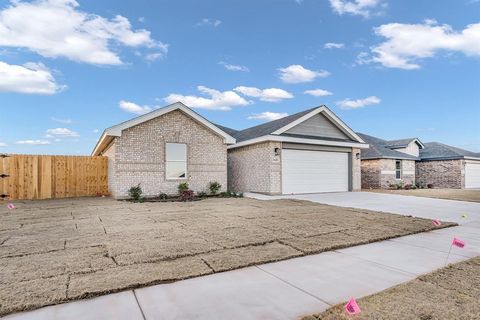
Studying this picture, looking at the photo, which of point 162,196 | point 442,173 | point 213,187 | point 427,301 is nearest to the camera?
point 427,301

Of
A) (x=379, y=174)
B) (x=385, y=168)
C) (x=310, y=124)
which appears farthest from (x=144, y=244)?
(x=385, y=168)

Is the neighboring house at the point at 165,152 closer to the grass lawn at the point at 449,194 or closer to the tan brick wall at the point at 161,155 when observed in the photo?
the tan brick wall at the point at 161,155

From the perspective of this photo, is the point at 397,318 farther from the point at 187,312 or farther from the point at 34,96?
the point at 34,96

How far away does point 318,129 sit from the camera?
17766mm

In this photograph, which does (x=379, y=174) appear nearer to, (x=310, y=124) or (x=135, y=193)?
(x=310, y=124)

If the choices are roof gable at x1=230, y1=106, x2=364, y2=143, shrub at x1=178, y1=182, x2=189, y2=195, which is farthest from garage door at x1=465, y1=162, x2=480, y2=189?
shrub at x1=178, y1=182, x2=189, y2=195

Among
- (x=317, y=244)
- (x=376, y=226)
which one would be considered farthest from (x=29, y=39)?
(x=376, y=226)

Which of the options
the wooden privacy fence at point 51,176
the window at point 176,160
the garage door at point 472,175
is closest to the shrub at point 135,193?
the window at point 176,160

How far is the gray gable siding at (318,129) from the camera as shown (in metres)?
17.0

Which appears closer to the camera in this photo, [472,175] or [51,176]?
[51,176]

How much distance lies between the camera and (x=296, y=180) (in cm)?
1634

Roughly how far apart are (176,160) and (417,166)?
76.2 feet

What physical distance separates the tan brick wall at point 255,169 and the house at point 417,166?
10.9 m

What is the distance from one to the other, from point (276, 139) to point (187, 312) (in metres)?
13.2
